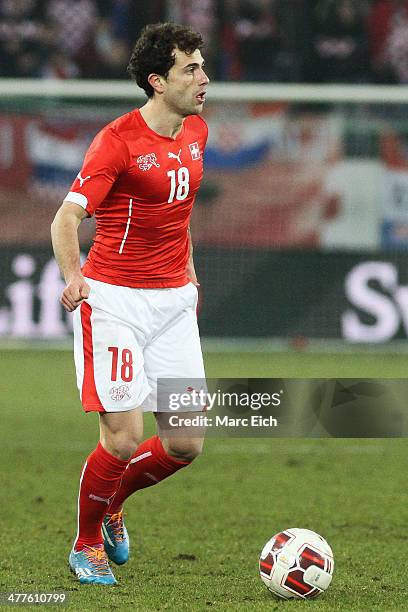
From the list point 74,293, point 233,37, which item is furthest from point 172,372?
point 233,37

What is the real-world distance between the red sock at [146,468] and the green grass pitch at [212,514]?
0.29 meters

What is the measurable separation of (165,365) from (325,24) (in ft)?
39.7

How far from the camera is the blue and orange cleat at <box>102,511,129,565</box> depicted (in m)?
5.17

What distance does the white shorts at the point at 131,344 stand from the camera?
4793 mm

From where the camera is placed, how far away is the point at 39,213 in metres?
13.4

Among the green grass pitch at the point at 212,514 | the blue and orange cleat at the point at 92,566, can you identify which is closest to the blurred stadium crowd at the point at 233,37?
the green grass pitch at the point at 212,514

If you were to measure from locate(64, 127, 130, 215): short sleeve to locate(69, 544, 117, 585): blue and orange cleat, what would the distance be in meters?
1.34

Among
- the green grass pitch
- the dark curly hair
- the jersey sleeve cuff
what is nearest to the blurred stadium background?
the green grass pitch

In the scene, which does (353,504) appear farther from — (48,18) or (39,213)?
(48,18)

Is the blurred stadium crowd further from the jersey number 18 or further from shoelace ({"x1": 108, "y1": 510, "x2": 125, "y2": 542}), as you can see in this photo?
shoelace ({"x1": 108, "y1": 510, "x2": 125, "y2": 542})

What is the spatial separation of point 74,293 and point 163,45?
1.12 m

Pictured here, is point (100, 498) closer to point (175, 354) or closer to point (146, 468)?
point (146, 468)

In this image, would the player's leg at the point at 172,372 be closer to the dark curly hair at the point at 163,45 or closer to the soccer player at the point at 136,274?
the soccer player at the point at 136,274

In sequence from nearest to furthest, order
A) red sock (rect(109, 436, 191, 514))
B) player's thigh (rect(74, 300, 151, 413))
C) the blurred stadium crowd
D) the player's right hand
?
the player's right hand < player's thigh (rect(74, 300, 151, 413)) < red sock (rect(109, 436, 191, 514)) < the blurred stadium crowd
